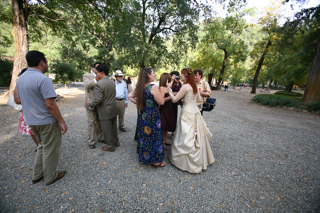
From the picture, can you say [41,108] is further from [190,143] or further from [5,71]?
[5,71]

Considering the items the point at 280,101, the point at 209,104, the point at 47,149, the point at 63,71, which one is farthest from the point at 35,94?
the point at 63,71

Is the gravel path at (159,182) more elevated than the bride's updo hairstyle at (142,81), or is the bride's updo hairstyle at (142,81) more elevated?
the bride's updo hairstyle at (142,81)

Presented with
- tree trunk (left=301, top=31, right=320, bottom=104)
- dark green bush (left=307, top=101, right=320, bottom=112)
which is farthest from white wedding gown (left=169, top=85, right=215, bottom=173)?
tree trunk (left=301, top=31, right=320, bottom=104)

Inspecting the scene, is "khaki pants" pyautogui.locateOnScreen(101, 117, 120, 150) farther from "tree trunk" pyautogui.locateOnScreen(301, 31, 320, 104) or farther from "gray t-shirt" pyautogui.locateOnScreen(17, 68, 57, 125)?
"tree trunk" pyautogui.locateOnScreen(301, 31, 320, 104)

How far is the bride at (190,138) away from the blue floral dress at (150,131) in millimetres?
409

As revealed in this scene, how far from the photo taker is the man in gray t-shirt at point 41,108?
221 cm

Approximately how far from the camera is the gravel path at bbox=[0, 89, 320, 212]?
231cm

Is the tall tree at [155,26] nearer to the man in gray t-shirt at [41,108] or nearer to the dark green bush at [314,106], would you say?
the dark green bush at [314,106]

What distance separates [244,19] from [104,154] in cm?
2867

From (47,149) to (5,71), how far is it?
59.1 feet

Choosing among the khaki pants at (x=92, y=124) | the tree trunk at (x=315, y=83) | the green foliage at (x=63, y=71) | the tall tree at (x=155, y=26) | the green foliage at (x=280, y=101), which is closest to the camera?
the khaki pants at (x=92, y=124)

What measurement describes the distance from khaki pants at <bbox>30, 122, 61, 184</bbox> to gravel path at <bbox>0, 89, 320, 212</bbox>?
227mm

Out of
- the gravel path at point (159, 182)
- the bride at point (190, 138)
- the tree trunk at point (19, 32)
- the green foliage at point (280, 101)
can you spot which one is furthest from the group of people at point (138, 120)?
the green foliage at point (280, 101)

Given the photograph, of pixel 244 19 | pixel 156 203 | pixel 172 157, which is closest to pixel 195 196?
pixel 156 203
